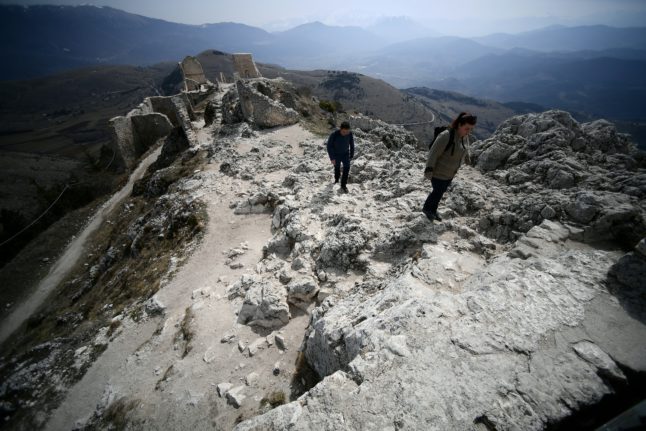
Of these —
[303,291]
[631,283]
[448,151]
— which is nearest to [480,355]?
[631,283]

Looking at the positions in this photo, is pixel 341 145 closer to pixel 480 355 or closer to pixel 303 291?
pixel 303 291

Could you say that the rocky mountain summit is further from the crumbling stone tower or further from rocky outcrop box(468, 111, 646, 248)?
the crumbling stone tower

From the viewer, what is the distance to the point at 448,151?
666 cm

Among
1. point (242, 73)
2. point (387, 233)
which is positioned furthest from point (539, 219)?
point (242, 73)

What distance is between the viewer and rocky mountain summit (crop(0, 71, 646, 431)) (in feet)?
11.3

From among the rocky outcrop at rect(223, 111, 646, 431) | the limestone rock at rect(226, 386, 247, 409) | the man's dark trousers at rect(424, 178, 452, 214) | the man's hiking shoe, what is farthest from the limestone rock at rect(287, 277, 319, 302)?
the man's dark trousers at rect(424, 178, 452, 214)

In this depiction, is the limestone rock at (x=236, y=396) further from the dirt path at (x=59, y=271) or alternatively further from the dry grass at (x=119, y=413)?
the dirt path at (x=59, y=271)

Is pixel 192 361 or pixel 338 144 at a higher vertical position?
pixel 338 144

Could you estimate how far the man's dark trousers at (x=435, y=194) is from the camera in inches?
279

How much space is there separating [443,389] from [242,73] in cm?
4296

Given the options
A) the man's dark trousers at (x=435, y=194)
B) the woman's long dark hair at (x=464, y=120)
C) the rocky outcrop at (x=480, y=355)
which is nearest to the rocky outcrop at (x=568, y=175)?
the rocky outcrop at (x=480, y=355)

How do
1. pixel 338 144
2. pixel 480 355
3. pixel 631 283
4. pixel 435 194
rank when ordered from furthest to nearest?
pixel 338 144 < pixel 435 194 < pixel 631 283 < pixel 480 355

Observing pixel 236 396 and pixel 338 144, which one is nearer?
pixel 236 396

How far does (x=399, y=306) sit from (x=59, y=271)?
22552 millimetres
